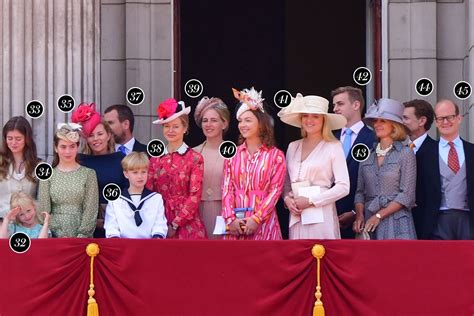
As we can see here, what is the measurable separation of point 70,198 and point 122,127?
1.41 metres

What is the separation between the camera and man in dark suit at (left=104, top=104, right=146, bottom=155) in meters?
14.2

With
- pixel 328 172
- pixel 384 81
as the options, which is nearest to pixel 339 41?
pixel 384 81

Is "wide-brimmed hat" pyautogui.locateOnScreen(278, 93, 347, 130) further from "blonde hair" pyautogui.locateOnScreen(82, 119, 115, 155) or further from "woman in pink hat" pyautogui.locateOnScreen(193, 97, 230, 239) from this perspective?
"blonde hair" pyautogui.locateOnScreen(82, 119, 115, 155)

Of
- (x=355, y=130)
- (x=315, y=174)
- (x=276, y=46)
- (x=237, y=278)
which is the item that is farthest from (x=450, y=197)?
(x=276, y=46)

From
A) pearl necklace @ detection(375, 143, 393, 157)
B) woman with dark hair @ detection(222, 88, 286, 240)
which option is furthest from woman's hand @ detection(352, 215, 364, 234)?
woman with dark hair @ detection(222, 88, 286, 240)

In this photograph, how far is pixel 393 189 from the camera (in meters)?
13.0

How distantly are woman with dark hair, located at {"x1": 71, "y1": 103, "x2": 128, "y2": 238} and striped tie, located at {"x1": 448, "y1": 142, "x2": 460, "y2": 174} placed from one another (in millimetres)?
2984

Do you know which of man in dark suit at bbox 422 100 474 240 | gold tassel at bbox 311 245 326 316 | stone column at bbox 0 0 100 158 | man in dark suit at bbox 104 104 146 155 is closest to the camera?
gold tassel at bbox 311 245 326 316

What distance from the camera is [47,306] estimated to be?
12.5 metres

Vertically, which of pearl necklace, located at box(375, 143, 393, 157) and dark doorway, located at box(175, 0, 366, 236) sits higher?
dark doorway, located at box(175, 0, 366, 236)

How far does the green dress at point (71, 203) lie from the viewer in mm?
13000

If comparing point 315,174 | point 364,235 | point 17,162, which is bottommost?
point 364,235

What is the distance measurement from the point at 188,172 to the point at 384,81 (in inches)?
129

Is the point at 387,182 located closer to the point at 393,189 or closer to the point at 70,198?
the point at 393,189
